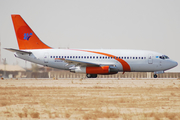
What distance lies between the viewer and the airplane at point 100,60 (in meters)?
37.8

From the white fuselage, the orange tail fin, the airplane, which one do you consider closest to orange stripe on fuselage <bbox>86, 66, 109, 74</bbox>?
the airplane

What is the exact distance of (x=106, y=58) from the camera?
Result: 3847 cm

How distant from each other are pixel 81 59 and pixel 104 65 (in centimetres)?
315

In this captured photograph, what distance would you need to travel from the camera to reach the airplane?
37.8 m

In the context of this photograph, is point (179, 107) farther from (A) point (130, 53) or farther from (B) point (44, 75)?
(B) point (44, 75)

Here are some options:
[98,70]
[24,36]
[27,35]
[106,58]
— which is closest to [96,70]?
[98,70]

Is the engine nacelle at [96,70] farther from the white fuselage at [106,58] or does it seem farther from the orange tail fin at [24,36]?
the orange tail fin at [24,36]

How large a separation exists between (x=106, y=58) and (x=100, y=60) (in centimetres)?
82

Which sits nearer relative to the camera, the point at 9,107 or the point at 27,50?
the point at 9,107

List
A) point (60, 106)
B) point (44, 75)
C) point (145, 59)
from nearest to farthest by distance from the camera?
1. point (60, 106)
2. point (145, 59)
3. point (44, 75)

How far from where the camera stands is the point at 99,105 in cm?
1430

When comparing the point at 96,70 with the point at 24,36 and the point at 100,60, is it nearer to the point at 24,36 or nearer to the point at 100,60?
the point at 100,60

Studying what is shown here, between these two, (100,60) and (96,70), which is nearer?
(96,70)

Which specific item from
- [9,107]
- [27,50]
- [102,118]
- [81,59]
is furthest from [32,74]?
[102,118]
